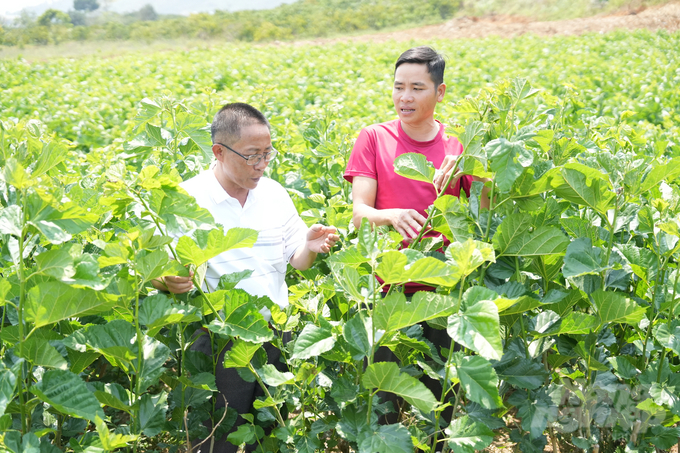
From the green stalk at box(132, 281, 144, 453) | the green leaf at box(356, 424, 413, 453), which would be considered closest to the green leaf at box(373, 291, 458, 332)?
the green leaf at box(356, 424, 413, 453)

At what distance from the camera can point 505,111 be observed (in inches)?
57.4

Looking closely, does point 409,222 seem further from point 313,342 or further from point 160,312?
point 160,312

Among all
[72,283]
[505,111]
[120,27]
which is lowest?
[72,283]

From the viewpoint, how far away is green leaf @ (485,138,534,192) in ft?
4.24

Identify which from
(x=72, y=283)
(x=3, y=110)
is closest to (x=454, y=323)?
(x=72, y=283)

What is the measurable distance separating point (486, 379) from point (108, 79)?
14.4 meters

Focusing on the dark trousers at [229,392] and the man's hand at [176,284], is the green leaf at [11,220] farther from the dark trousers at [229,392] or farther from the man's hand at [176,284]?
the dark trousers at [229,392]

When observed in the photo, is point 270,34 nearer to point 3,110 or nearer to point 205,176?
point 3,110

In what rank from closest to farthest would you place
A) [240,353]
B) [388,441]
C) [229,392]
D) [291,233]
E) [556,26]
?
[388,441] → [240,353] → [229,392] → [291,233] → [556,26]

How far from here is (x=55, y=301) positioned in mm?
1160

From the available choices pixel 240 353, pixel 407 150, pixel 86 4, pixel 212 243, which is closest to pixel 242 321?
pixel 240 353

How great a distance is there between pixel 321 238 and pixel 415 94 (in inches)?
27.9

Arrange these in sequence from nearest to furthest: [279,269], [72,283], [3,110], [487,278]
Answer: [72,283], [487,278], [279,269], [3,110]

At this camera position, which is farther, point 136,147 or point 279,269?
point 136,147
